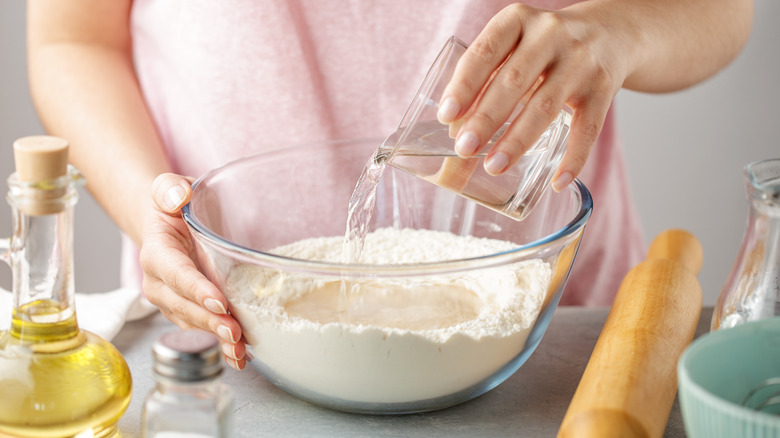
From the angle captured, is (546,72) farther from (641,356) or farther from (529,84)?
(641,356)

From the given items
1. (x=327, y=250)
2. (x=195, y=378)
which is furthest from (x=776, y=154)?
(x=195, y=378)

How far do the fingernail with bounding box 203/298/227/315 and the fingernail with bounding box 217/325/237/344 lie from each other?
0.05 feet

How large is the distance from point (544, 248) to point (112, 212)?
0.72m

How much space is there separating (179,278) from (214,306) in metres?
0.06

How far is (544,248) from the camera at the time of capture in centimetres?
78

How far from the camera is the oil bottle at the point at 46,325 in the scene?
0.67m

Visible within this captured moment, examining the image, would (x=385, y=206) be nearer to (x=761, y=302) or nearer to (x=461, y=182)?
(x=461, y=182)

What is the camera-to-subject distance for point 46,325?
70 centimetres

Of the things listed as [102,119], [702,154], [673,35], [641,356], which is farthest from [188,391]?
[702,154]

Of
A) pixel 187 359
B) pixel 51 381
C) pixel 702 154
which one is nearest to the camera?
pixel 187 359

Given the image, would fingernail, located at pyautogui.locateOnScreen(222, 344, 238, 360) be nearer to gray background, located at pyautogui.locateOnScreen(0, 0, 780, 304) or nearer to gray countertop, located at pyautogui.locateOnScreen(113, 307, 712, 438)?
gray countertop, located at pyautogui.locateOnScreen(113, 307, 712, 438)

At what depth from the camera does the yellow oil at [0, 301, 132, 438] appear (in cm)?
69

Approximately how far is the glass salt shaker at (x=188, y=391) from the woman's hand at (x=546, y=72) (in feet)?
1.04

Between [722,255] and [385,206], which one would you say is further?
[722,255]
